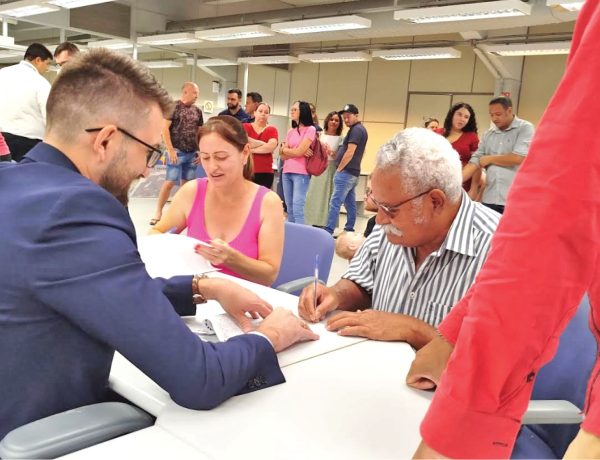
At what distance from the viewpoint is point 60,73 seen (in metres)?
1.15

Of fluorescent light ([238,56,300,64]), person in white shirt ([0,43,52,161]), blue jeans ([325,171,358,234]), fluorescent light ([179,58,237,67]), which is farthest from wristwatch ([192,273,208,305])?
fluorescent light ([179,58,237,67])

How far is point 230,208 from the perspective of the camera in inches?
92.9

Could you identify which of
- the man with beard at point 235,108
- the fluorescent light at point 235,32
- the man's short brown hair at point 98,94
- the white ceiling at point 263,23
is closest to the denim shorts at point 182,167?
the man with beard at point 235,108

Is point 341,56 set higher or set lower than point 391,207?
higher

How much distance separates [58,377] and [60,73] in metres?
0.62

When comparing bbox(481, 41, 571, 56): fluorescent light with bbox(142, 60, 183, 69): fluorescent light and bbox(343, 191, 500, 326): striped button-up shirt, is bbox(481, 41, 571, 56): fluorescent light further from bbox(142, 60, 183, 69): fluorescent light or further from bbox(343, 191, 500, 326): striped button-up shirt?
bbox(343, 191, 500, 326): striped button-up shirt

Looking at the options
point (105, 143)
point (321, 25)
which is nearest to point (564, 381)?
point (105, 143)

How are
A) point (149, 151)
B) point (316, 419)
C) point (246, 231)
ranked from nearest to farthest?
point (316, 419) → point (149, 151) → point (246, 231)

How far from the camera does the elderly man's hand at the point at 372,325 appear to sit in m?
1.47

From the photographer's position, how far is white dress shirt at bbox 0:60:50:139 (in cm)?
445

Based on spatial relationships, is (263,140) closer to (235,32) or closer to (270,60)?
(235,32)

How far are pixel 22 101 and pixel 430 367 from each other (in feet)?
14.3

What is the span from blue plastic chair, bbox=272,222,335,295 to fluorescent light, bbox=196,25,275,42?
23.7 ft

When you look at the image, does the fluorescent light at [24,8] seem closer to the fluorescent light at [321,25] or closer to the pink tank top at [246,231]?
the fluorescent light at [321,25]
